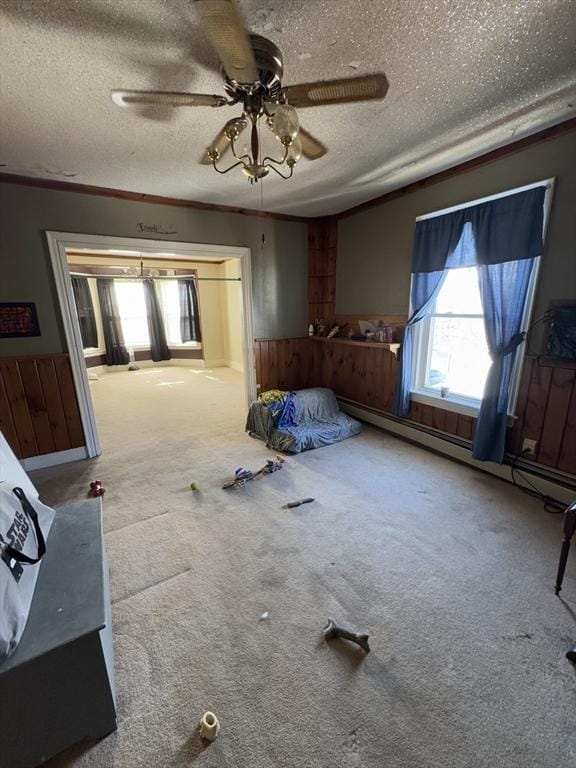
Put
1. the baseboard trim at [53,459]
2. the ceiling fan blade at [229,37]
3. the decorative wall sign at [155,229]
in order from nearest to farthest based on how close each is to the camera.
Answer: the ceiling fan blade at [229,37], the baseboard trim at [53,459], the decorative wall sign at [155,229]

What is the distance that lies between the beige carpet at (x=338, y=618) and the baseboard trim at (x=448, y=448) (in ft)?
0.52

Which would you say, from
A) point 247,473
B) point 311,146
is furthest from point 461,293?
point 247,473

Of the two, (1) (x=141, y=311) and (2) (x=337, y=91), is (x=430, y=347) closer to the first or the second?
(2) (x=337, y=91)

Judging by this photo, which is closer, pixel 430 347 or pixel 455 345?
pixel 455 345

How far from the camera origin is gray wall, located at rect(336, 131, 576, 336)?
82.7 inches

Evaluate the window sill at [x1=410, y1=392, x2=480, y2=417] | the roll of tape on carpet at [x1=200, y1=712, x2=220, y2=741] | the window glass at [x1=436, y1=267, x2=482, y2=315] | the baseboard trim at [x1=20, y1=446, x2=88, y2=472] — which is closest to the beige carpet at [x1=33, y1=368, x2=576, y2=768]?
the roll of tape on carpet at [x1=200, y1=712, x2=220, y2=741]

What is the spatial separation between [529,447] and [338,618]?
198cm

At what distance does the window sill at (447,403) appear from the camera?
2795mm

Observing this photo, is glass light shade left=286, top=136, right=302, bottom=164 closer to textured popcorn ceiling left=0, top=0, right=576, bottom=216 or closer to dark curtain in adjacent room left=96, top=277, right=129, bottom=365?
textured popcorn ceiling left=0, top=0, right=576, bottom=216

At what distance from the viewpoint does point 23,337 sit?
2850 mm

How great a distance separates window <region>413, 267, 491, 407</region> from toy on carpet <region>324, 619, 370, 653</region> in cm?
216

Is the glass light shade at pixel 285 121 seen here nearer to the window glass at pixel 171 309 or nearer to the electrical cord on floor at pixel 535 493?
the electrical cord on floor at pixel 535 493

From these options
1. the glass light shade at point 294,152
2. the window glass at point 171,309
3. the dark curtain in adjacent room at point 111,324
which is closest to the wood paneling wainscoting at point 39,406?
the glass light shade at point 294,152

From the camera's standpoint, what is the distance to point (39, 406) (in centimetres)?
297
